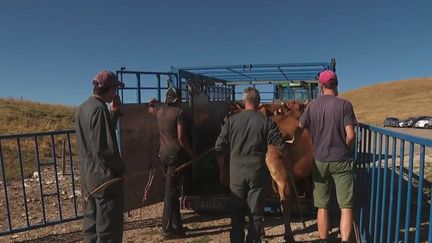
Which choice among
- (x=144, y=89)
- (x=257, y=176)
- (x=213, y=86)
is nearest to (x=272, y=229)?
(x=257, y=176)

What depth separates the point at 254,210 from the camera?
435 centimetres

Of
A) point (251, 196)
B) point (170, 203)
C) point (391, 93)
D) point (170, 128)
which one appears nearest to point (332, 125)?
point (251, 196)

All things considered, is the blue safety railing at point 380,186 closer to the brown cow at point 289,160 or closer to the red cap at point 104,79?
the brown cow at point 289,160

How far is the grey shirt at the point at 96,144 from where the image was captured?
11.2ft

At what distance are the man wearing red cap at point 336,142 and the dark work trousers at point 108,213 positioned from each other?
7.09ft

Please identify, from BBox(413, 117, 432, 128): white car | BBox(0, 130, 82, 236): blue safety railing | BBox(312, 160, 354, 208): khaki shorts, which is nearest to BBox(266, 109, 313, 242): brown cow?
BBox(312, 160, 354, 208): khaki shorts

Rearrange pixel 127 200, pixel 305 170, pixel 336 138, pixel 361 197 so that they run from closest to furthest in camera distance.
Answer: pixel 336 138 → pixel 361 197 → pixel 305 170 → pixel 127 200

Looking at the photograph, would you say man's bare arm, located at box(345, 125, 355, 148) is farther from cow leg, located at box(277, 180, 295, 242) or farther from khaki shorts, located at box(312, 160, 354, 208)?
cow leg, located at box(277, 180, 295, 242)

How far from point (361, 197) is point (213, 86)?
6668 mm

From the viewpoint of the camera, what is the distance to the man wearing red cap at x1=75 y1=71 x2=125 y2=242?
3424mm

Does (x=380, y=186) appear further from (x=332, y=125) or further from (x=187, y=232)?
(x=187, y=232)

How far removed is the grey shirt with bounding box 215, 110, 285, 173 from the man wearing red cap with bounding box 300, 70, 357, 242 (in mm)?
438

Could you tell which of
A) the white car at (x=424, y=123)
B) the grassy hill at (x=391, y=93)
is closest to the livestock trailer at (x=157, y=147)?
the white car at (x=424, y=123)

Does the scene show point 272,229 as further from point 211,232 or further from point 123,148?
point 123,148
